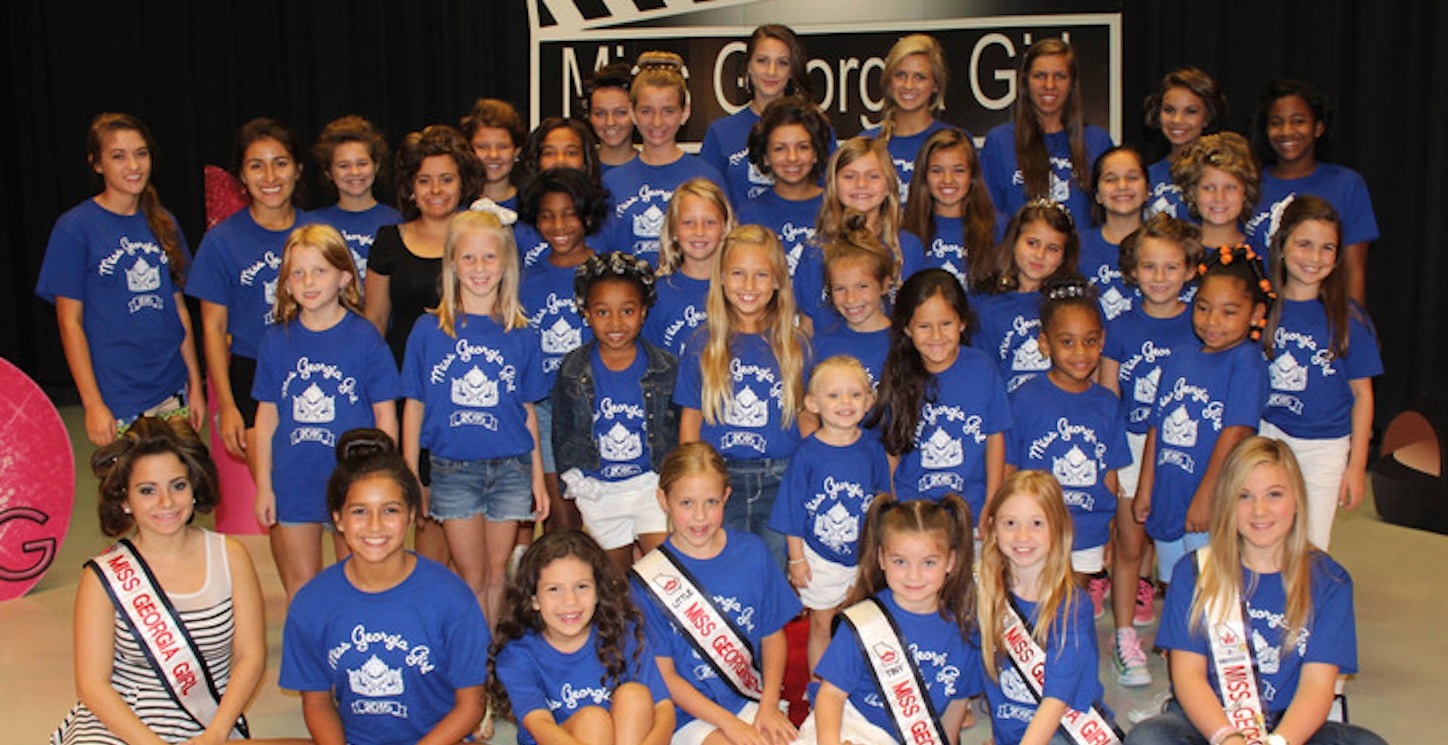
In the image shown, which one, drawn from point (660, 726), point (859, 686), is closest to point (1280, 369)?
point (859, 686)

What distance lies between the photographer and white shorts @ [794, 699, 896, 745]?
297 centimetres

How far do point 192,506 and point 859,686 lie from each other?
1475mm

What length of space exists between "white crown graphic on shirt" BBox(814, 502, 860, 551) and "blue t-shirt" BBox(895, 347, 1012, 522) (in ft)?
0.67

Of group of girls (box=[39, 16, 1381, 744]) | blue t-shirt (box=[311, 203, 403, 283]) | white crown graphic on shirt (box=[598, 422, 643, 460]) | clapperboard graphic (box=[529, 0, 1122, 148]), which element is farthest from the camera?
clapperboard graphic (box=[529, 0, 1122, 148])

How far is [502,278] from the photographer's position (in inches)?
145

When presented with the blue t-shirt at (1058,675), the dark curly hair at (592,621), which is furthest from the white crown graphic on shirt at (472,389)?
the blue t-shirt at (1058,675)

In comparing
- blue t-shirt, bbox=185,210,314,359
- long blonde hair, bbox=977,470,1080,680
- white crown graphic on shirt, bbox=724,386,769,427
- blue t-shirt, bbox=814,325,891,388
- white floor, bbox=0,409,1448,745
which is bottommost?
white floor, bbox=0,409,1448,745

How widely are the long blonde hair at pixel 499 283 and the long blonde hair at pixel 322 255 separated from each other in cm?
22

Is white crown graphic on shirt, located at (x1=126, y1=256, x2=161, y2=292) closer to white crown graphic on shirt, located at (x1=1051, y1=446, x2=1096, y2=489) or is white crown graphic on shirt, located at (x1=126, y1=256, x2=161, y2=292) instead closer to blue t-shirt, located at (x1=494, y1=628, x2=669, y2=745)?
blue t-shirt, located at (x1=494, y1=628, x2=669, y2=745)

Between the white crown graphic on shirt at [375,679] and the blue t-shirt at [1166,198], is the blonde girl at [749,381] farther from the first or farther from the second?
the blue t-shirt at [1166,198]

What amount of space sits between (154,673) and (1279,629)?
2.31 m

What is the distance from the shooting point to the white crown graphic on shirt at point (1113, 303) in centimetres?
420

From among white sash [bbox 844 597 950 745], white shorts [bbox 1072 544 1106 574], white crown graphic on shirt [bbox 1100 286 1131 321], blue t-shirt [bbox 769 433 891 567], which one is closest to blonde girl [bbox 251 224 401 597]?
blue t-shirt [bbox 769 433 891 567]

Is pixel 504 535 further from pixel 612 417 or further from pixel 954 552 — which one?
pixel 954 552
